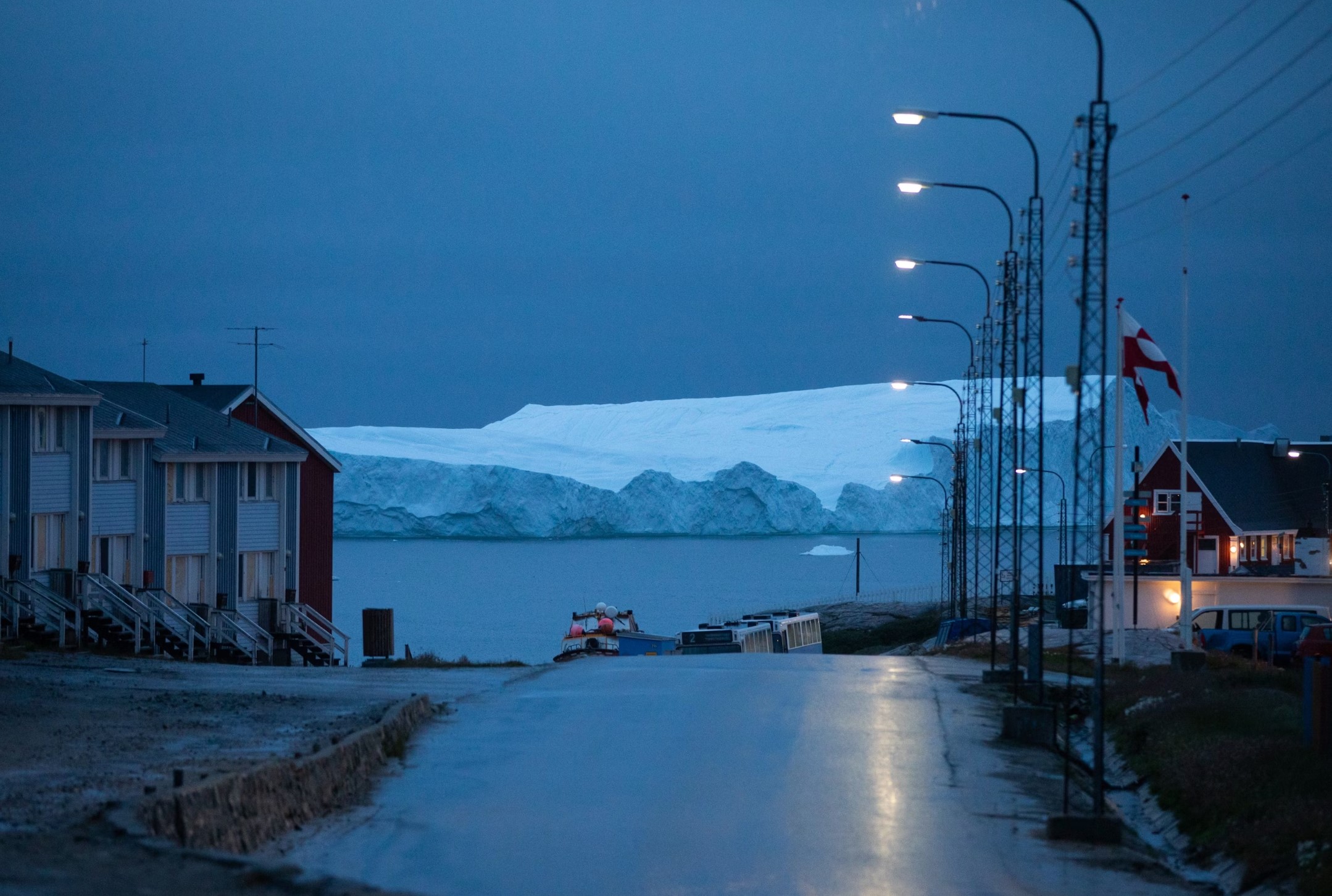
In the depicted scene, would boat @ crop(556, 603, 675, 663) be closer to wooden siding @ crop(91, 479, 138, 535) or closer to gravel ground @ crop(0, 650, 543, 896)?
wooden siding @ crop(91, 479, 138, 535)

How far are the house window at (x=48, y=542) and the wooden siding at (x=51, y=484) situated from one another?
278 mm

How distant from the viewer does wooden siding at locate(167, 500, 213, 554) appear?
131 ft

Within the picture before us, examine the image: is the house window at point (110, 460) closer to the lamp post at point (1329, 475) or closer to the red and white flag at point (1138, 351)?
the red and white flag at point (1138, 351)

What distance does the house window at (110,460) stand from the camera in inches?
1487

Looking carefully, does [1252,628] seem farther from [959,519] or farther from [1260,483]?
[1260,483]

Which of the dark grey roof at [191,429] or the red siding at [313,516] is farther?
the red siding at [313,516]

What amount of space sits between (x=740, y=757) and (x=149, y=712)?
729cm

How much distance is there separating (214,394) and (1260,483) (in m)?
41.3

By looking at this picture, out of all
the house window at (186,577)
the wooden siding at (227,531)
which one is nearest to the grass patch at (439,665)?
the house window at (186,577)

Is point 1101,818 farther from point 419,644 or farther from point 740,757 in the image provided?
point 419,644

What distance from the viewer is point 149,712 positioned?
57.7 ft

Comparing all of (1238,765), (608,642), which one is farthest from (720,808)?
(608,642)

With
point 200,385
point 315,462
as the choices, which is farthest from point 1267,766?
point 200,385

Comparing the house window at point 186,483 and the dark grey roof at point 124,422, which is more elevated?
the dark grey roof at point 124,422
